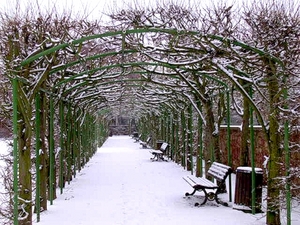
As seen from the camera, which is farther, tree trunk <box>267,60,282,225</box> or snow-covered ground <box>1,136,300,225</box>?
snow-covered ground <box>1,136,300,225</box>

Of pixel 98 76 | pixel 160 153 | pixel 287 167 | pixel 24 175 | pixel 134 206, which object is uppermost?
pixel 98 76

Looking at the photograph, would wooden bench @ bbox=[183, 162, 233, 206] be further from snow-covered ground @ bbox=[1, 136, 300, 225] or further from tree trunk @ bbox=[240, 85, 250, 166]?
tree trunk @ bbox=[240, 85, 250, 166]

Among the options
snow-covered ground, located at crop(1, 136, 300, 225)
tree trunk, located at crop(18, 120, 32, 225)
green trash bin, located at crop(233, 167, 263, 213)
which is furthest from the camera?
green trash bin, located at crop(233, 167, 263, 213)

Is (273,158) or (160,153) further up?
(273,158)

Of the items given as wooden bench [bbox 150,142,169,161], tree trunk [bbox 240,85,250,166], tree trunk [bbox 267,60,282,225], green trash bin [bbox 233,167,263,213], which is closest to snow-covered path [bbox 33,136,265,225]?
green trash bin [bbox 233,167,263,213]

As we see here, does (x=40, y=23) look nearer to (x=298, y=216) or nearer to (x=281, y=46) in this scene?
(x=281, y=46)

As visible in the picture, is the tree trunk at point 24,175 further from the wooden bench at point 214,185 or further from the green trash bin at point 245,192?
the green trash bin at point 245,192

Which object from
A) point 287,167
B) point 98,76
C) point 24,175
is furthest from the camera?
point 98,76

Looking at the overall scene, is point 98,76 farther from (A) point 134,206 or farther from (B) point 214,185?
(B) point 214,185

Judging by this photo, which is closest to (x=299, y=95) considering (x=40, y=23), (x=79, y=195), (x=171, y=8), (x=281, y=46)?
(x=281, y=46)

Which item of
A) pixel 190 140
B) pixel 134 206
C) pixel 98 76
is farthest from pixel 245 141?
pixel 190 140

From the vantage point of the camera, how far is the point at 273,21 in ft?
20.1

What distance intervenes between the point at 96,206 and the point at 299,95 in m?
4.68

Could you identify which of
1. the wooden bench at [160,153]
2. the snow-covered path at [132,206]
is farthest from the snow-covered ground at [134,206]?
the wooden bench at [160,153]
